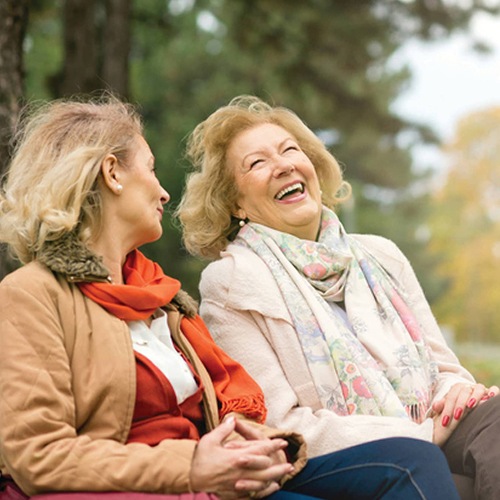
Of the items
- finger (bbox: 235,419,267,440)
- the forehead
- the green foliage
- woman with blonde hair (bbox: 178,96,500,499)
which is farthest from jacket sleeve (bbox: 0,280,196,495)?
the green foliage

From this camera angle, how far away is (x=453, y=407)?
292cm

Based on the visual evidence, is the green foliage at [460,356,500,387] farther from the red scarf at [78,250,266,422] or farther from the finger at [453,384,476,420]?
the red scarf at [78,250,266,422]

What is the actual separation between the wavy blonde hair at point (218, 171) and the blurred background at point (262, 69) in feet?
0.89

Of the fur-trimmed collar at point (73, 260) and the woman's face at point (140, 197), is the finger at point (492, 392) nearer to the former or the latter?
the woman's face at point (140, 197)

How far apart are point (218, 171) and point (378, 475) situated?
1.76m

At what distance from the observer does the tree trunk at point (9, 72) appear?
3.48 metres

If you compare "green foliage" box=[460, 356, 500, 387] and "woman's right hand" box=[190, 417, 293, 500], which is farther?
"green foliage" box=[460, 356, 500, 387]

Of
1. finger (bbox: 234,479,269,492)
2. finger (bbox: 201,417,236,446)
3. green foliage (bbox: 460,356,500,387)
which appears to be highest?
finger (bbox: 201,417,236,446)

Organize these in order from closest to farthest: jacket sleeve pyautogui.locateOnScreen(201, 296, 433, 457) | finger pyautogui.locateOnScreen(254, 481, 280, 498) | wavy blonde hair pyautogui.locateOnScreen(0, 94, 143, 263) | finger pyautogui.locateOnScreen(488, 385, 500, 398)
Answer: finger pyautogui.locateOnScreen(254, 481, 280, 498)
wavy blonde hair pyautogui.locateOnScreen(0, 94, 143, 263)
jacket sleeve pyautogui.locateOnScreen(201, 296, 433, 457)
finger pyautogui.locateOnScreen(488, 385, 500, 398)

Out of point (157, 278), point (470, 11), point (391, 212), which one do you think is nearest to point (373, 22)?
point (470, 11)

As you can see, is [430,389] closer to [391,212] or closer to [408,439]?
[408,439]

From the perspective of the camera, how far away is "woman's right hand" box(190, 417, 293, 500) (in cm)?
203

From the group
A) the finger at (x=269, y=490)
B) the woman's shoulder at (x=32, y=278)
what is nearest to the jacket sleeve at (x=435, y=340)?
the finger at (x=269, y=490)

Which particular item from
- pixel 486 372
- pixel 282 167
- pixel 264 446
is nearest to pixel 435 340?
pixel 282 167
